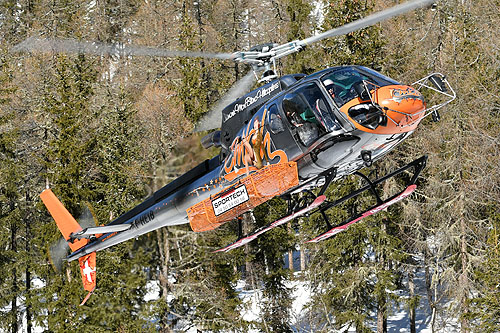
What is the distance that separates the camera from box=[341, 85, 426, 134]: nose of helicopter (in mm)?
9992

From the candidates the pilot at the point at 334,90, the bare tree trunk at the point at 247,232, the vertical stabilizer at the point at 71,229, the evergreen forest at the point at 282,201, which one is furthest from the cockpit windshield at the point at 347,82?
the bare tree trunk at the point at 247,232

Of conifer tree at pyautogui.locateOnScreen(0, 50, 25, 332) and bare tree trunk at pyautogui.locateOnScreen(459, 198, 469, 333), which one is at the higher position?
conifer tree at pyautogui.locateOnScreen(0, 50, 25, 332)

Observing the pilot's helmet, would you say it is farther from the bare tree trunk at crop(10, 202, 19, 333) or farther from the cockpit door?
the bare tree trunk at crop(10, 202, 19, 333)

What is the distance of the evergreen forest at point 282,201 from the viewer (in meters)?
23.0

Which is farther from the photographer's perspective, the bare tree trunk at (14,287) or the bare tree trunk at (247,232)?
the bare tree trunk at (14,287)

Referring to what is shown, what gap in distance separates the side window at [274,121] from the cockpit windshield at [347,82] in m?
1.09

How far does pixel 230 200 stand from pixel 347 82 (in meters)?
3.31

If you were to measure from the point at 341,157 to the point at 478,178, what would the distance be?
576 inches

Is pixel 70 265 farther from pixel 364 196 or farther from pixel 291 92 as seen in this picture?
pixel 291 92

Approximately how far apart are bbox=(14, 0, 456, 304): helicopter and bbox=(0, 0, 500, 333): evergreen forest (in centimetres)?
206

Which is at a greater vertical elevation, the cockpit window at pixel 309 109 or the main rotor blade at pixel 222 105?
the main rotor blade at pixel 222 105

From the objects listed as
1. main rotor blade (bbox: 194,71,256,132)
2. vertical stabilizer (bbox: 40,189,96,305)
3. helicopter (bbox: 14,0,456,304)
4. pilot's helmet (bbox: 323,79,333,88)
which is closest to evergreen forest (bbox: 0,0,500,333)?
vertical stabilizer (bbox: 40,189,96,305)

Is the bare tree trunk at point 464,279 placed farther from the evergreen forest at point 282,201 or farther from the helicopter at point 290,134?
the helicopter at point 290,134

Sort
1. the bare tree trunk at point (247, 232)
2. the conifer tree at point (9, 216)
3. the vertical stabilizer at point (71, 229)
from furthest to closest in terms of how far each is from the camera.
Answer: the conifer tree at point (9, 216), the bare tree trunk at point (247, 232), the vertical stabilizer at point (71, 229)
